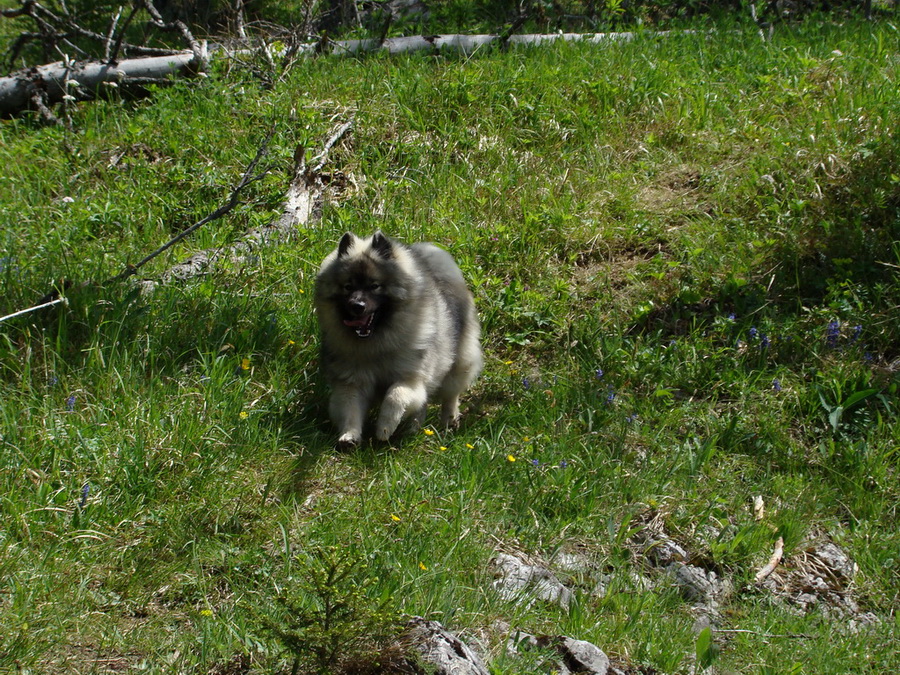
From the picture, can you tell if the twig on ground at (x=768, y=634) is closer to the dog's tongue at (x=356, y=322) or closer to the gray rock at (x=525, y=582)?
the gray rock at (x=525, y=582)

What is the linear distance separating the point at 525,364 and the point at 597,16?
6.24 metres

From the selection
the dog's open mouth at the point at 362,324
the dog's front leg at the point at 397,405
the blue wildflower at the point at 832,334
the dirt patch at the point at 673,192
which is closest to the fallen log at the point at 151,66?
the dirt patch at the point at 673,192

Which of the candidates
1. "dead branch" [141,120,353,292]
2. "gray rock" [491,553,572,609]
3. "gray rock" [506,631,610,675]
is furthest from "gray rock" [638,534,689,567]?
"dead branch" [141,120,353,292]

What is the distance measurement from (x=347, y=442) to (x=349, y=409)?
0.26m

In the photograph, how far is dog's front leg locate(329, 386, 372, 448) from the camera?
16.3ft

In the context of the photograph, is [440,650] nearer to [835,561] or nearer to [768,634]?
[768,634]

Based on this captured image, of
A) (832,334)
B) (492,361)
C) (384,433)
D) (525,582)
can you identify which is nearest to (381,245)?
(384,433)

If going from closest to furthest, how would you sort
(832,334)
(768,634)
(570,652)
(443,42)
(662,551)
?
(570,652) → (768,634) → (662,551) → (832,334) → (443,42)

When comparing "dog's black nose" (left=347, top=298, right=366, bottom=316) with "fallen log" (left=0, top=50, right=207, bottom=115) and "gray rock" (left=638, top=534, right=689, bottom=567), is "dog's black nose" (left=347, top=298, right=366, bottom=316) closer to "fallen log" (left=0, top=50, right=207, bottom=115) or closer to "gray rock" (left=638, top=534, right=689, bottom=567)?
"gray rock" (left=638, top=534, right=689, bottom=567)

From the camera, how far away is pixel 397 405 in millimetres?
4996

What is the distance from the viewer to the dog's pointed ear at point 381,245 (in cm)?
512

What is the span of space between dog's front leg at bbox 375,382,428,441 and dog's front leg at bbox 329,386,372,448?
12 centimetres

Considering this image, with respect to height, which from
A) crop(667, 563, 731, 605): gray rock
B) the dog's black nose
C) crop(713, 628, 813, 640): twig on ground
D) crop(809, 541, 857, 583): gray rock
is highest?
the dog's black nose

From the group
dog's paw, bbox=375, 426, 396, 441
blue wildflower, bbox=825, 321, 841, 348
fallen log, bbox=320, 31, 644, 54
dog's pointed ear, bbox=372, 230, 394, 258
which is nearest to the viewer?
dog's paw, bbox=375, 426, 396, 441
